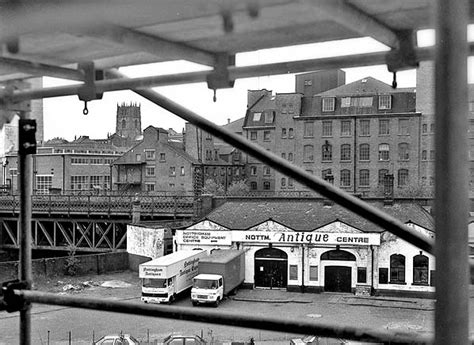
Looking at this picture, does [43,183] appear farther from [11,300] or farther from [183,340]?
[11,300]

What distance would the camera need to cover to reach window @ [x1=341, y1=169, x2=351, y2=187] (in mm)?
17156

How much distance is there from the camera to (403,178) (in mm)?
17344

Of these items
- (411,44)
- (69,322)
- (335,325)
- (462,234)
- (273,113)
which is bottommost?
(69,322)

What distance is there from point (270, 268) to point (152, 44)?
39.2 feet

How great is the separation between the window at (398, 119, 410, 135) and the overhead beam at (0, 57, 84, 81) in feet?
49.1

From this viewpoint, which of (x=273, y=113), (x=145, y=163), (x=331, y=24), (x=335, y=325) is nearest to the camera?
(x=335, y=325)

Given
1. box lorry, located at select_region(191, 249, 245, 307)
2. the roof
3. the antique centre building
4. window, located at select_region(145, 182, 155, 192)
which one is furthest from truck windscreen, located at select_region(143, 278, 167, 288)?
window, located at select_region(145, 182, 155, 192)

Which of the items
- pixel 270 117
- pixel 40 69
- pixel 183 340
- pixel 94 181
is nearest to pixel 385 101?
pixel 270 117

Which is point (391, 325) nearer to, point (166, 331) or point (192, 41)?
point (166, 331)

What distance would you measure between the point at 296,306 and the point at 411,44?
10.5 metres

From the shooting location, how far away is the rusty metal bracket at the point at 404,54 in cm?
167

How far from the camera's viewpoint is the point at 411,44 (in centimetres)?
168

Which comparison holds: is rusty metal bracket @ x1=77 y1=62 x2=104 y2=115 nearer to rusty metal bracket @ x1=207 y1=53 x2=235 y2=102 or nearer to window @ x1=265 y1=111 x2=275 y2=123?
rusty metal bracket @ x1=207 y1=53 x2=235 y2=102

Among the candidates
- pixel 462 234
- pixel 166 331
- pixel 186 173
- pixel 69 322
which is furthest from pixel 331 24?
pixel 186 173
